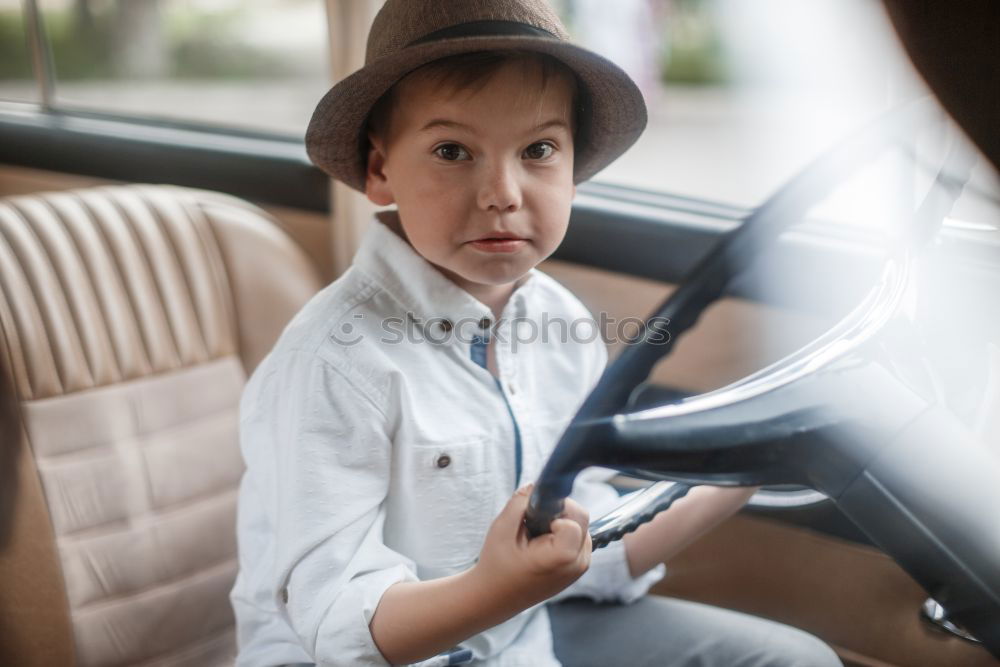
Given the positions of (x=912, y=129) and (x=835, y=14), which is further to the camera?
(x=835, y=14)

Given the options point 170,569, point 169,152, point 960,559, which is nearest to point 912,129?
point 960,559

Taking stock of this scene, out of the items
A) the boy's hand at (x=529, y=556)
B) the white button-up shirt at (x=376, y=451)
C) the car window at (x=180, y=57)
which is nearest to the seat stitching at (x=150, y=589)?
the white button-up shirt at (x=376, y=451)

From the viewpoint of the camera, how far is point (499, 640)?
0.97m

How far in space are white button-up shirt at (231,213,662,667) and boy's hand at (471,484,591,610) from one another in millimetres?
145

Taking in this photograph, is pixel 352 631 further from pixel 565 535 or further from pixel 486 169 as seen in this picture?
pixel 486 169

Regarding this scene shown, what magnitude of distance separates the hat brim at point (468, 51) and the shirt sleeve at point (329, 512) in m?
0.22

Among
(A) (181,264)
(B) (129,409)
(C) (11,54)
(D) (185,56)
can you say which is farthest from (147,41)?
(B) (129,409)

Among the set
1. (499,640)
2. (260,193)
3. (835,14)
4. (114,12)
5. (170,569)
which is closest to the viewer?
(499,640)

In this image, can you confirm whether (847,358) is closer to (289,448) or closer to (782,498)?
→ (782,498)

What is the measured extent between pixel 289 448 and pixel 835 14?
1.19 meters

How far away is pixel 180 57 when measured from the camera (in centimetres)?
418

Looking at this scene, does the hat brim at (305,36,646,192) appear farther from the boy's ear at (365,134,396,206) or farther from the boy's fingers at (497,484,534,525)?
the boy's fingers at (497,484,534,525)

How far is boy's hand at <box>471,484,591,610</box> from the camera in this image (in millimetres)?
681

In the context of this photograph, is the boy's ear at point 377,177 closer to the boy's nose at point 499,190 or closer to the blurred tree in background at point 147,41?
the boy's nose at point 499,190
